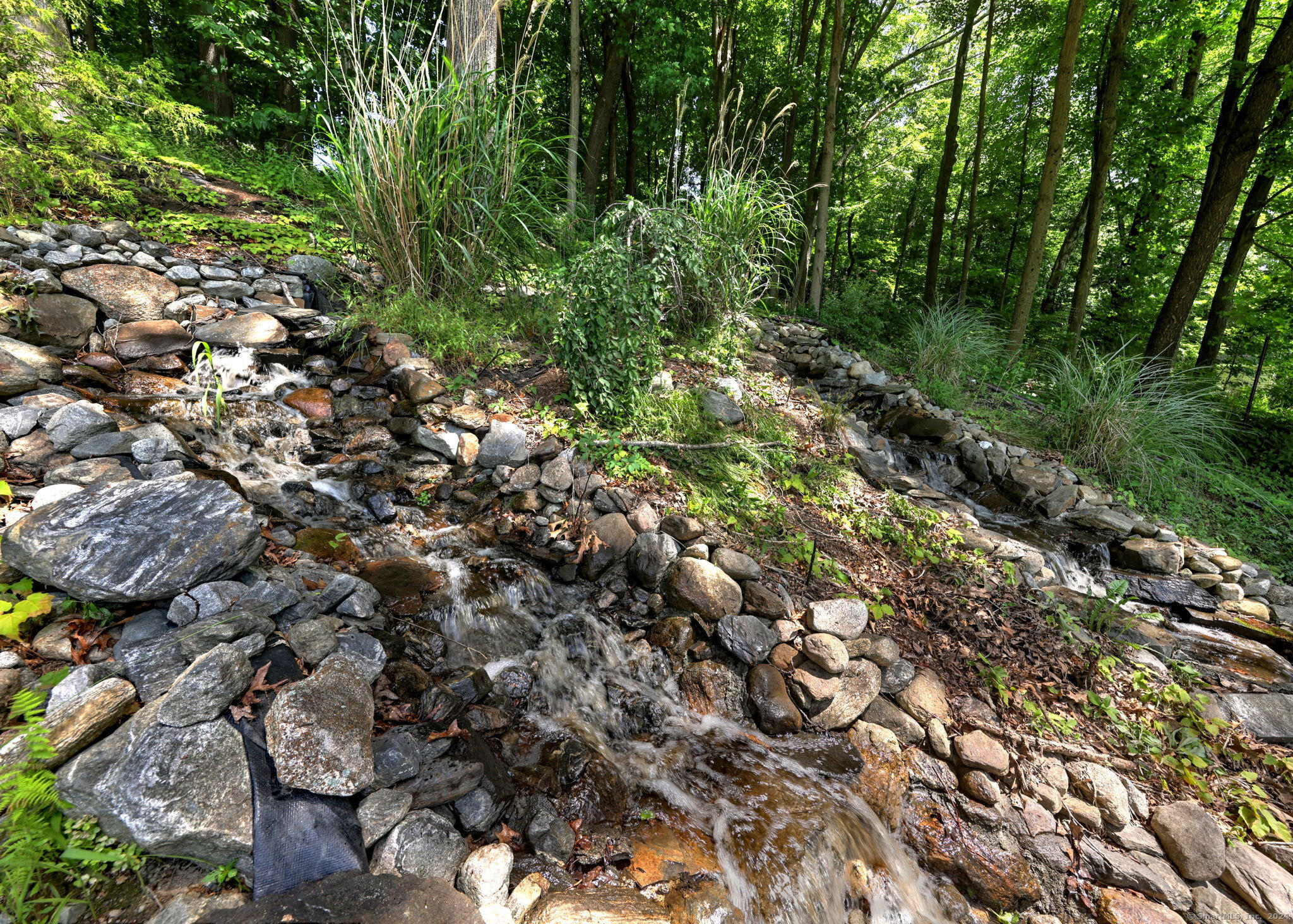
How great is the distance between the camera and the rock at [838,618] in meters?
2.50

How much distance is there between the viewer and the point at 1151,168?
7770 mm

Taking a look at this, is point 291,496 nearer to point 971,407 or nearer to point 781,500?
point 781,500

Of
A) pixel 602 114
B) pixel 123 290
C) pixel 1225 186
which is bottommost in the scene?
pixel 123 290

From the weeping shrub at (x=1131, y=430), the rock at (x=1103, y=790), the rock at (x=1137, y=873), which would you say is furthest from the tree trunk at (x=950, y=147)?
the rock at (x=1137, y=873)

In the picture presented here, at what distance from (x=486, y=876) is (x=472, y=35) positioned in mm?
5446

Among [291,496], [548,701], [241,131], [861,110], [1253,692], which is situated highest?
[861,110]

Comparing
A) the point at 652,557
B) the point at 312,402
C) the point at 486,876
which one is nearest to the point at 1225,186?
the point at 652,557

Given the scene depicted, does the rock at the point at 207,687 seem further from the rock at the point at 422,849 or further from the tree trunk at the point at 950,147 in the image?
the tree trunk at the point at 950,147

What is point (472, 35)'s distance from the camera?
407cm

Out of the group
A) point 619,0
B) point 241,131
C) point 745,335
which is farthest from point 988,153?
point 241,131

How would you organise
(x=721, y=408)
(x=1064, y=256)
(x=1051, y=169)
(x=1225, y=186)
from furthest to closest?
(x=1064, y=256), (x=1051, y=169), (x=1225, y=186), (x=721, y=408)

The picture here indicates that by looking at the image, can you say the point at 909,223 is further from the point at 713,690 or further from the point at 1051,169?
the point at 713,690

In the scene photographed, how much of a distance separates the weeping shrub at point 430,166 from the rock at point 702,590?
261cm

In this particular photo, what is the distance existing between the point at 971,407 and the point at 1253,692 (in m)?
3.22
